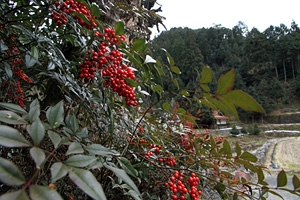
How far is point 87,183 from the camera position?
235 millimetres

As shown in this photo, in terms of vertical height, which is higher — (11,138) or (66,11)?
(66,11)

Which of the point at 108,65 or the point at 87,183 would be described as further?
the point at 108,65

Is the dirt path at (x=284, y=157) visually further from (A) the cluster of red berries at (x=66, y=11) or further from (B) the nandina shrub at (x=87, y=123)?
(A) the cluster of red berries at (x=66, y=11)

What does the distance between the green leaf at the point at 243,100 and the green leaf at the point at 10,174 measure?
33cm

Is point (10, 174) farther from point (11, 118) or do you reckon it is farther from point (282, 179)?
point (282, 179)

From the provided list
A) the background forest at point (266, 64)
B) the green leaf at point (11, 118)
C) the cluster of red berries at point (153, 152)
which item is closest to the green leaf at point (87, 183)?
the green leaf at point (11, 118)

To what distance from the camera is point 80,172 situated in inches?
9.8

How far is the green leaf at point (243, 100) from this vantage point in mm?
281

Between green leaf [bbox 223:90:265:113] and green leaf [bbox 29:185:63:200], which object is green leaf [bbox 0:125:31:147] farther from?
green leaf [bbox 223:90:265:113]

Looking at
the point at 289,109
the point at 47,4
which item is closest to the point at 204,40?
the point at 289,109

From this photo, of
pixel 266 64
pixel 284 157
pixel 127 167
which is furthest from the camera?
pixel 266 64

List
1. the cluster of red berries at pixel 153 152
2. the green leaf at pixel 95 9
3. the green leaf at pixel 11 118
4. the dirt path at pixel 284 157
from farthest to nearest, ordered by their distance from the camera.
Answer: the dirt path at pixel 284 157 < the cluster of red berries at pixel 153 152 < the green leaf at pixel 95 9 < the green leaf at pixel 11 118

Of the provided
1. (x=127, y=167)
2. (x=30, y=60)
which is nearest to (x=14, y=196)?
(x=127, y=167)

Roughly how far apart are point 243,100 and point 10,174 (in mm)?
347
